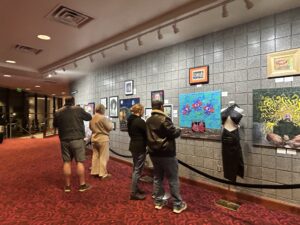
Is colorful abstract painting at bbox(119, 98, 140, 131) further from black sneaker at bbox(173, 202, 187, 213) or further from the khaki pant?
black sneaker at bbox(173, 202, 187, 213)

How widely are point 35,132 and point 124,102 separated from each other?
1040 cm

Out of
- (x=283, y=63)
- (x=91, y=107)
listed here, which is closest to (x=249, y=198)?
(x=283, y=63)

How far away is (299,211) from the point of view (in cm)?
262

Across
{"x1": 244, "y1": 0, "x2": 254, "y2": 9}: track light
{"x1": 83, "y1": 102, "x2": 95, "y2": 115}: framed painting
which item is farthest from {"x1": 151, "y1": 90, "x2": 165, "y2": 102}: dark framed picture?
{"x1": 83, "y1": 102, "x2": 95, "y2": 115}: framed painting

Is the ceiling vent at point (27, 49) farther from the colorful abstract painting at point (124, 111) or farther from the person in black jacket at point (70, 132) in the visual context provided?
the colorful abstract painting at point (124, 111)

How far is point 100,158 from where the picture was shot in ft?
13.3

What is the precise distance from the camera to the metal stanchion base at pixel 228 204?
282cm

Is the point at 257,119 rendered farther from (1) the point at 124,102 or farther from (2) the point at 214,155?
(1) the point at 124,102

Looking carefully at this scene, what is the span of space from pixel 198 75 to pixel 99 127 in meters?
1.95

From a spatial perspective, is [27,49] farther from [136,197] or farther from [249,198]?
[249,198]

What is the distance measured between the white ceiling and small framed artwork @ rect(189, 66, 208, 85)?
1.80 feet

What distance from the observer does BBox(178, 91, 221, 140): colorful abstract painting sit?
3.40m

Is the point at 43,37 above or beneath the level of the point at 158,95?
above

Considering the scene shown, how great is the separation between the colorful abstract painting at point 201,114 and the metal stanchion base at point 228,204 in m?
0.89
